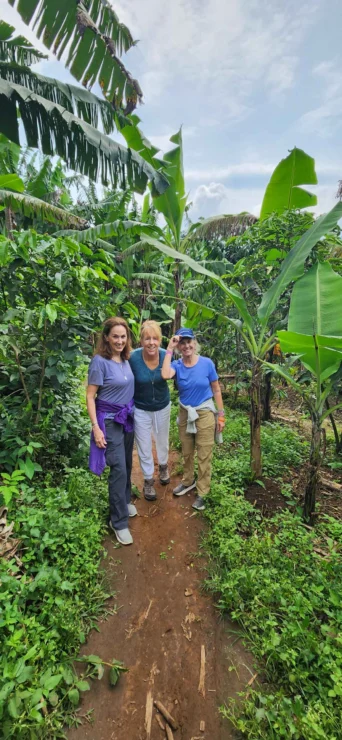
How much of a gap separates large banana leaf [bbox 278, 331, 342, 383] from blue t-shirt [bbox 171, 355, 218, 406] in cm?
82

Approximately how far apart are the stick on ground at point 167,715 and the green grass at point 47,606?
419 millimetres

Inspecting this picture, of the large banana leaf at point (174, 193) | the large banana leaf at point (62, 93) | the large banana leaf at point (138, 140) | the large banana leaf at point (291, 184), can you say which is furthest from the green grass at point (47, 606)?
the large banana leaf at point (174, 193)

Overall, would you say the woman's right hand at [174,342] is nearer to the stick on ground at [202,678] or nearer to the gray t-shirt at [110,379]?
the gray t-shirt at [110,379]

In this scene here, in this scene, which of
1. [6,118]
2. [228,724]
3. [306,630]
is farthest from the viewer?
[6,118]

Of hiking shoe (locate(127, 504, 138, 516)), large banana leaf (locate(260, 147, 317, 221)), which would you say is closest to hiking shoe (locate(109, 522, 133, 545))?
hiking shoe (locate(127, 504, 138, 516))

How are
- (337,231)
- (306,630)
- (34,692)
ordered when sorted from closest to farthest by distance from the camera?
(34,692) < (306,630) < (337,231)

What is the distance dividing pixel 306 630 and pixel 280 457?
2253 mm

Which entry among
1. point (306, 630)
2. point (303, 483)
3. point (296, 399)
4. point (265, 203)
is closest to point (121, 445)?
point (306, 630)

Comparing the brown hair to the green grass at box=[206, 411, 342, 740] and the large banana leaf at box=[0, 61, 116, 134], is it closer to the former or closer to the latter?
the green grass at box=[206, 411, 342, 740]

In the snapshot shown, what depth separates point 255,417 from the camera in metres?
3.23

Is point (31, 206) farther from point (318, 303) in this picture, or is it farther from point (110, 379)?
point (318, 303)

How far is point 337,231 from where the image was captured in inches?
128

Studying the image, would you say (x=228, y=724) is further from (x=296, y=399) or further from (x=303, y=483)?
(x=296, y=399)

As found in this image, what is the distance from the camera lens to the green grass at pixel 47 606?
142 cm
